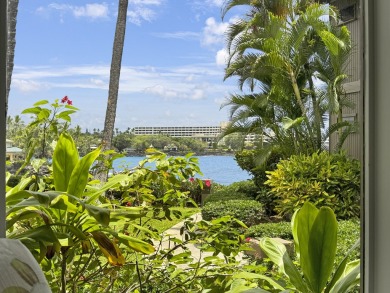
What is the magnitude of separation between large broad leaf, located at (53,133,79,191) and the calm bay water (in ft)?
0.81

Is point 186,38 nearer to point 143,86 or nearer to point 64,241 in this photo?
point 143,86

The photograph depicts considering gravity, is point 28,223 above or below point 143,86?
below

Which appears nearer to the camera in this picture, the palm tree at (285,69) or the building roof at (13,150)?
the building roof at (13,150)

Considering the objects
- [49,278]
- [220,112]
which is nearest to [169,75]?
[220,112]

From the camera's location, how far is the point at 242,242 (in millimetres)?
1852

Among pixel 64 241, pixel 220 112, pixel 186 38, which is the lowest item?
pixel 64 241

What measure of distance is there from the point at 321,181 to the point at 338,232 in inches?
7.8

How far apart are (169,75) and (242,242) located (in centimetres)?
70

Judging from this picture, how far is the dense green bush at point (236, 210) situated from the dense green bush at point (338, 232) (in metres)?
0.04

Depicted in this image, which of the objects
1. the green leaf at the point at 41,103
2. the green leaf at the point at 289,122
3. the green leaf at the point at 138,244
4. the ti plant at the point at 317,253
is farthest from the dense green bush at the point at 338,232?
the green leaf at the point at 41,103

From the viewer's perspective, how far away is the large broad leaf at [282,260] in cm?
152

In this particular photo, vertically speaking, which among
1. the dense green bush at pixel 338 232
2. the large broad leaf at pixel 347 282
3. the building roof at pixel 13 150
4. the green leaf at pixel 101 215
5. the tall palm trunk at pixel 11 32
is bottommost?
the large broad leaf at pixel 347 282

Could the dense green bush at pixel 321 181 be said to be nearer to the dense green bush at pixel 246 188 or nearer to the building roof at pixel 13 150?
the dense green bush at pixel 246 188

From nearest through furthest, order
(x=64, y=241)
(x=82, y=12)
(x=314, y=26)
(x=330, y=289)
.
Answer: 1. (x=64, y=241)
2. (x=330, y=289)
3. (x=82, y=12)
4. (x=314, y=26)
